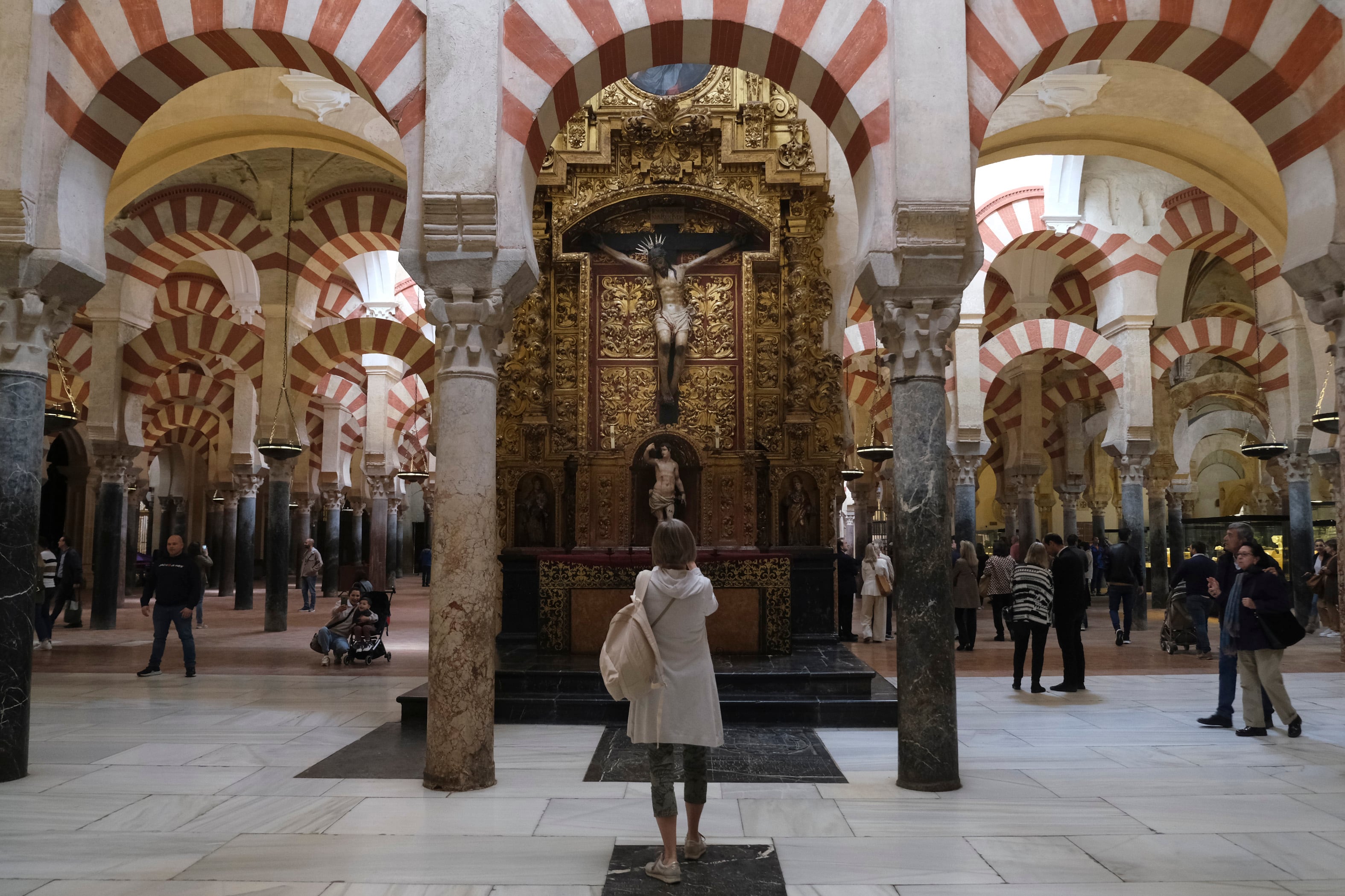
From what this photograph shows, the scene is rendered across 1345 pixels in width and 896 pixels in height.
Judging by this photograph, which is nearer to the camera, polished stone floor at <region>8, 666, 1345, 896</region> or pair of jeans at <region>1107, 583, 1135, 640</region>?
polished stone floor at <region>8, 666, 1345, 896</region>

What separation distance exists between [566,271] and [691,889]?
21.8 feet

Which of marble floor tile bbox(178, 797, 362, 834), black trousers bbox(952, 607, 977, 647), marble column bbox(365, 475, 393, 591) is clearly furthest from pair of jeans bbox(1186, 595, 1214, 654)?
marble column bbox(365, 475, 393, 591)

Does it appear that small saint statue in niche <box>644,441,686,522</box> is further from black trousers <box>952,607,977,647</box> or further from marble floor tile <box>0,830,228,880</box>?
marble floor tile <box>0,830,228,880</box>

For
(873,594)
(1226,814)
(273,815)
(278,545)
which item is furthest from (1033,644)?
(278,545)

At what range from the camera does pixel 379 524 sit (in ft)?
56.5

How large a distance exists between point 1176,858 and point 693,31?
418 centimetres

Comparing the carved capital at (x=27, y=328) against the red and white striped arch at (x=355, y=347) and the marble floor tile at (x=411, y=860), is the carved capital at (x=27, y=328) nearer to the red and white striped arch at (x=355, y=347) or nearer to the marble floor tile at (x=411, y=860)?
the marble floor tile at (x=411, y=860)

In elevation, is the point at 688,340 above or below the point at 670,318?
below

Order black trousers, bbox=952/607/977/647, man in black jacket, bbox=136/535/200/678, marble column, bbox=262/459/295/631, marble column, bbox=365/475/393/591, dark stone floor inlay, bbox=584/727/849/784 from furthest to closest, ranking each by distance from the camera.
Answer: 1. marble column, bbox=365/475/393/591
2. marble column, bbox=262/459/295/631
3. black trousers, bbox=952/607/977/647
4. man in black jacket, bbox=136/535/200/678
5. dark stone floor inlay, bbox=584/727/849/784

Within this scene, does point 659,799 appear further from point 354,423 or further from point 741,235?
point 354,423

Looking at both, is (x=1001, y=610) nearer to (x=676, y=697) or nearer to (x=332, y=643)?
(x=332, y=643)

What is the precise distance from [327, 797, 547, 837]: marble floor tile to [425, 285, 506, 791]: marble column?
0.23m

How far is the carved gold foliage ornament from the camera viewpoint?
8.91m

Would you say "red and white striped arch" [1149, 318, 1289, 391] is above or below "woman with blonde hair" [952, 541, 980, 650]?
above
